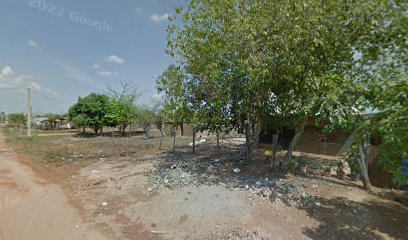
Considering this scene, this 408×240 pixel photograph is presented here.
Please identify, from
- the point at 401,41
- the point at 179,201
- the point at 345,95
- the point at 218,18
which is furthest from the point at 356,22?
the point at 179,201

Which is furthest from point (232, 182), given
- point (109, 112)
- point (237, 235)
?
point (109, 112)

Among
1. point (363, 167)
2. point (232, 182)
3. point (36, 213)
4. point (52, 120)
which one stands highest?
point (52, 120)

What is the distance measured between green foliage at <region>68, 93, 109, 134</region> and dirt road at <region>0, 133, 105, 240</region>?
60.7ft

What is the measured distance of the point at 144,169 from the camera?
27.3 feet

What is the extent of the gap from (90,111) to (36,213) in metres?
22.6

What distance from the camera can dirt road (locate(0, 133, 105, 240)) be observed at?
420cm

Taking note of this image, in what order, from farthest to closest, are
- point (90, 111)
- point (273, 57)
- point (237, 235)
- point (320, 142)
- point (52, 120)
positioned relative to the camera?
point (52, 120) → point (90, 111) → point (320, 142) → point (273, 57) → point (237, 235)

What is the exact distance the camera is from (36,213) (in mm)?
5059

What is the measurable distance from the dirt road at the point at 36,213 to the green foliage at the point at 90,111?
18.5m

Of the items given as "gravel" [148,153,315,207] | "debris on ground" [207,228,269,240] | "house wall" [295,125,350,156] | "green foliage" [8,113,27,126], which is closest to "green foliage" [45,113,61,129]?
"green foliage" [8,113,27,126]

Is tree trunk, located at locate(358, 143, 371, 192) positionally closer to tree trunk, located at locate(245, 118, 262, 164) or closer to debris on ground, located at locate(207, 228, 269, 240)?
tree trunk, located at locate(245, 118, 262, 164)

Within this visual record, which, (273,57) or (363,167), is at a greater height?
(273,57)

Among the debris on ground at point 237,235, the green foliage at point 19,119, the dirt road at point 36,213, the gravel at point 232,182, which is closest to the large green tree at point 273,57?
the gravel at point 232,182

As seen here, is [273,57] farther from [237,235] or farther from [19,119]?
[19,119]
